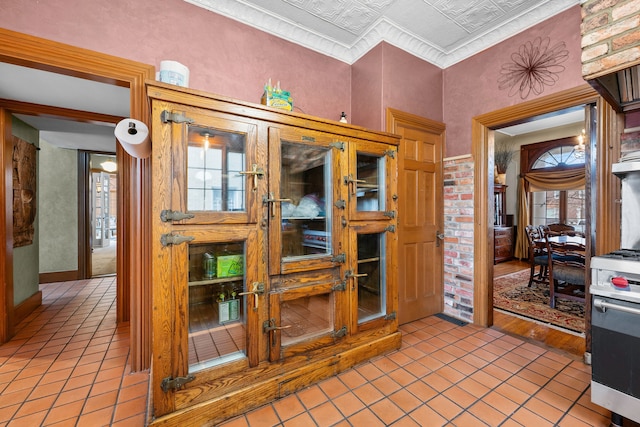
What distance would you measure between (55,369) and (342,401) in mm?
2171

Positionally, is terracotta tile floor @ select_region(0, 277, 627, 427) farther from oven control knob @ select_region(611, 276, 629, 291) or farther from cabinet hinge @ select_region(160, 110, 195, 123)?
cabinet hinge @ select_region(160, 110, 195, 123)

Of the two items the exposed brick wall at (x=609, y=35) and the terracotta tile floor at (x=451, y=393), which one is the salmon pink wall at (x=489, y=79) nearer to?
the exposed brick wall at (x=609, y=35)

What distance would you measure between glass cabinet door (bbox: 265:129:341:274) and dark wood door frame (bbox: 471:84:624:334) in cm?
175

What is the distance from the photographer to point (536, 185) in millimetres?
5949

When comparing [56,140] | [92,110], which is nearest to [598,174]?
[92,110]

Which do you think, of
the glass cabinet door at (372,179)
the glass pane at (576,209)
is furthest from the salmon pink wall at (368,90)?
the glass pane at (576,209)

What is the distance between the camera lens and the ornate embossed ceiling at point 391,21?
87.8 inches

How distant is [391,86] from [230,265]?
226cm

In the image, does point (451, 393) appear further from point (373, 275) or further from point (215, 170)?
point (215, 170)

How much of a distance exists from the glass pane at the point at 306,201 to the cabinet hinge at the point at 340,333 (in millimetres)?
569

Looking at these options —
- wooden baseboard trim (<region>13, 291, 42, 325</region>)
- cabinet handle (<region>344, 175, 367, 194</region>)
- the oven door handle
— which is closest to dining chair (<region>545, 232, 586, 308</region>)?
the oven door handle

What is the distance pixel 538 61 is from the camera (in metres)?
2.35

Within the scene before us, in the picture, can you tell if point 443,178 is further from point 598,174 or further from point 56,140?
point 56,140

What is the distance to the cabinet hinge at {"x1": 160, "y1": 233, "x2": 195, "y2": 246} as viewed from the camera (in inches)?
53.2
